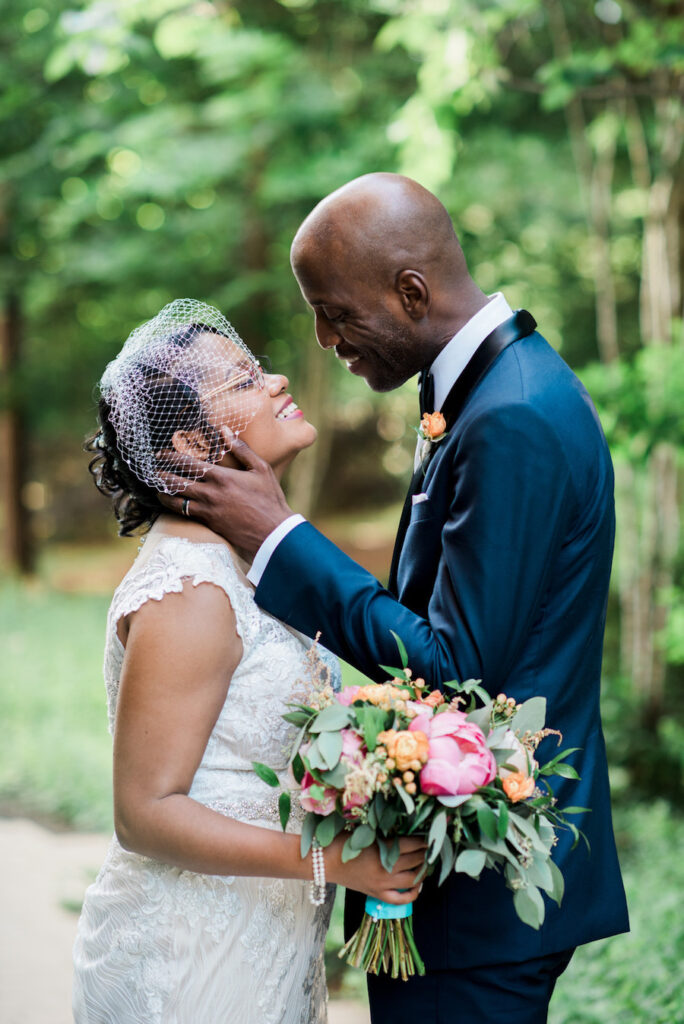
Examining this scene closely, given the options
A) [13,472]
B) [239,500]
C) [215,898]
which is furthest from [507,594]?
[13,472]

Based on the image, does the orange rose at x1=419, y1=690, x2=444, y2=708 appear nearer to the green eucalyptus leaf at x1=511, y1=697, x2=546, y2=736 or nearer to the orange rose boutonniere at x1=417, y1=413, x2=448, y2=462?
the green eucalyptus leaf at x1=511, y1=697, x2=546, y2=736

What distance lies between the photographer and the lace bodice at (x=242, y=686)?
220 centimetres

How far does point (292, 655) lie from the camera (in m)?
2.27

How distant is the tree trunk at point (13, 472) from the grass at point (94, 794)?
73 centimetres

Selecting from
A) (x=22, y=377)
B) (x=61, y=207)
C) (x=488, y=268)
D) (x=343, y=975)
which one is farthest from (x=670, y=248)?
(x=22, y=377)

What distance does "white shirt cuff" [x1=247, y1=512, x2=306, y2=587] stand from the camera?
2.12 meters

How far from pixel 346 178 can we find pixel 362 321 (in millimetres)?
6912

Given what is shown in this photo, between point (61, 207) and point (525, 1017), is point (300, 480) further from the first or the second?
point (525, 1017)

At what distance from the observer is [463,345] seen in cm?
224

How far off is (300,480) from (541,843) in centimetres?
1233

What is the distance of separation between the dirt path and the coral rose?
10.2ft

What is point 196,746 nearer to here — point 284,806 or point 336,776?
point 284,806

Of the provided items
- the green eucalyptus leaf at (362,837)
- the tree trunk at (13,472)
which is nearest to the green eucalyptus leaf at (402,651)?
the green eucalyptus leaf at (362,837)

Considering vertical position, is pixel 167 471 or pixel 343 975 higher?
pixel 167 471
